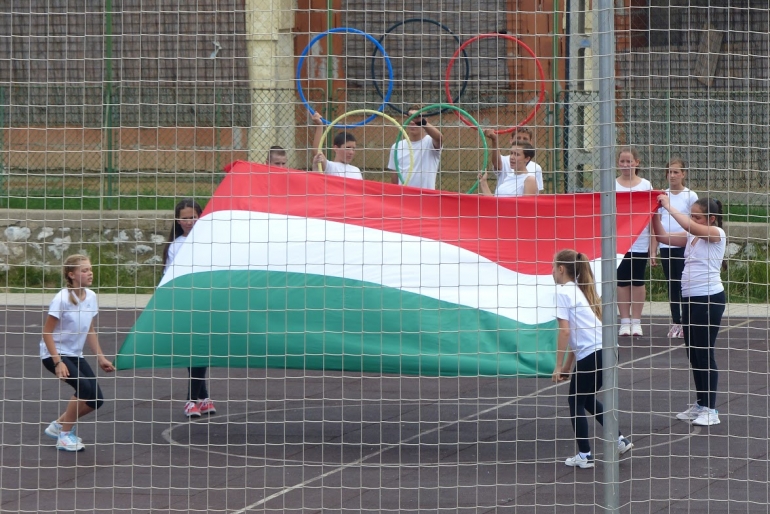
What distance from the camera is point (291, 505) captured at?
245 inches

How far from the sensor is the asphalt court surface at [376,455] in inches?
247

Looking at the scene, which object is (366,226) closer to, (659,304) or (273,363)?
(273,363)

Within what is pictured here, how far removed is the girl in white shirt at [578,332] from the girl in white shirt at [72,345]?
2843 millimetres

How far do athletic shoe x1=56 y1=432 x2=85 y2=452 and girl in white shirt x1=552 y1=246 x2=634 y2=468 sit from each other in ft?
10.5

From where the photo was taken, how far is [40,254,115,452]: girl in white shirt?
7094mm

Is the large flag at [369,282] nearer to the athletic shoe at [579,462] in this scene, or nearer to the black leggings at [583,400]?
the black leggings at [583,400]

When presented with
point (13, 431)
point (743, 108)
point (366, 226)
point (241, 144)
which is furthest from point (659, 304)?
point (13, 431)

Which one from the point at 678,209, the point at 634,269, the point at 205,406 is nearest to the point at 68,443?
the point at 205,406

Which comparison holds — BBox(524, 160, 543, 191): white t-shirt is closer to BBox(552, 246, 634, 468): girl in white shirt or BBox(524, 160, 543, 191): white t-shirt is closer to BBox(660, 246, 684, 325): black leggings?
BBox(552, 246, 634, 468): girl in white shirt

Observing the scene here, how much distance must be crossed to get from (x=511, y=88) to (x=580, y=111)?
54.2 inches

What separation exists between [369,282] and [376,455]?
1145mm

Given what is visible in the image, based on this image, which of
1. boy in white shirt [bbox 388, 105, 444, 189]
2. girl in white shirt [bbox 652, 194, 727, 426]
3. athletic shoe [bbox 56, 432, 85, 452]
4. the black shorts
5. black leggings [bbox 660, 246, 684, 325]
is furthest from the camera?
the black shorts

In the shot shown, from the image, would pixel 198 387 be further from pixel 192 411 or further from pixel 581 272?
pixel 581 272

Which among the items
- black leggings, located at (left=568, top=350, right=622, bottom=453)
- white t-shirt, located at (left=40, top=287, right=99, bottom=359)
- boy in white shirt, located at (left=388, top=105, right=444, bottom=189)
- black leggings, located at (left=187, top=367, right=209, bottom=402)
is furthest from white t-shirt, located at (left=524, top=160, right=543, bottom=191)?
white t-shirt, located at (left=40, top=287, right=99, bottom=359)
